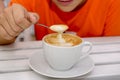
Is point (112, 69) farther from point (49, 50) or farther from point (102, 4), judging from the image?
point (102, 4)

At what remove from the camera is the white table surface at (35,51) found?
0.65 metres

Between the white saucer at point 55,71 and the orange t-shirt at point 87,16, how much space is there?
0.39 metres

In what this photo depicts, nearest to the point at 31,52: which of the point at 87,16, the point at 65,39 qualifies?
the point at 65,39

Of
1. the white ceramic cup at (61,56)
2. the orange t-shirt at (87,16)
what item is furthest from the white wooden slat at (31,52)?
the orange t-shirt at (87,16)

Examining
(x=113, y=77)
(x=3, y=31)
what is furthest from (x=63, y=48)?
(x=3, y=31)

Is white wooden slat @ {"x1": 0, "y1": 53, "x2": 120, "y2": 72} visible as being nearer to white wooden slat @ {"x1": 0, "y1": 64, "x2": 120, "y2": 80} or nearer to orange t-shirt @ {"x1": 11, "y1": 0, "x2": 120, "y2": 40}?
white wooden slat @ {"x1": 0, "y1": 64, "x2": 120, "y2": 80}

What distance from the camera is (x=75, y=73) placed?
653mm

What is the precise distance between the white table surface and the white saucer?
12 mm

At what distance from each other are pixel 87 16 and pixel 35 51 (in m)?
0.40

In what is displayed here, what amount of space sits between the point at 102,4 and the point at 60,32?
44 cm

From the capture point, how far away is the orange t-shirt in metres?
1.09

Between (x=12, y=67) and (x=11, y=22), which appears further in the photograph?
(x=11, y=22)

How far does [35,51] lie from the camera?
2.55 feet

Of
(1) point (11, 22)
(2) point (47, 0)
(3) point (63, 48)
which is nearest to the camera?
(3) point (63, 48)
